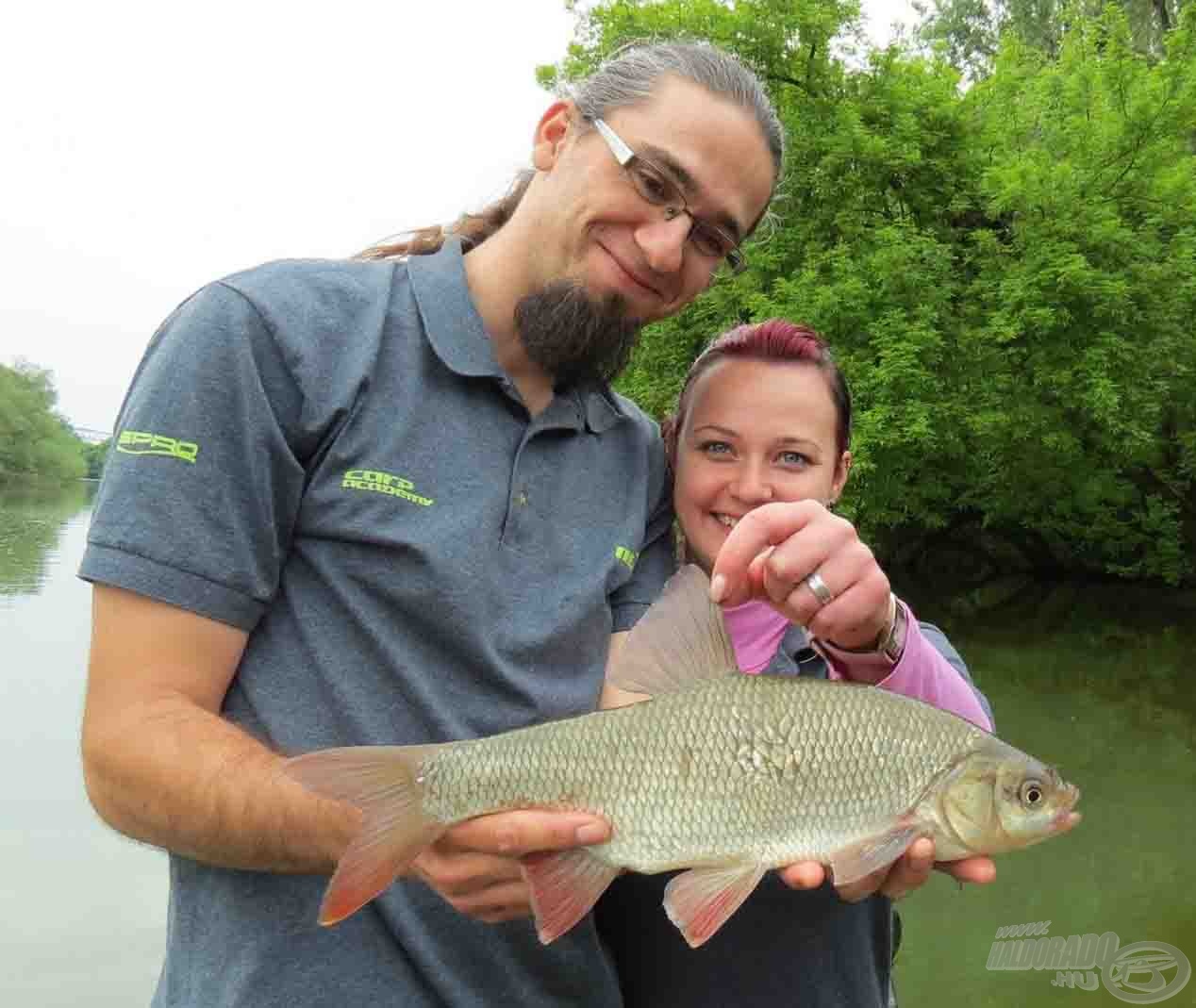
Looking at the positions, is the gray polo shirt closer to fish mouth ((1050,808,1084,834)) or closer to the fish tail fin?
the fish tail fin

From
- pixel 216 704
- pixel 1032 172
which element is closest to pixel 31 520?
pixel 1032 172

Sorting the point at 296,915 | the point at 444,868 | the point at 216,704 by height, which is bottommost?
the point at 296,915

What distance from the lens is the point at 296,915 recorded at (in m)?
1.92

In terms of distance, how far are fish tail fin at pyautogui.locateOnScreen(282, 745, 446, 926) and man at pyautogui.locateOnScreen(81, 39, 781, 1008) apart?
9 cm

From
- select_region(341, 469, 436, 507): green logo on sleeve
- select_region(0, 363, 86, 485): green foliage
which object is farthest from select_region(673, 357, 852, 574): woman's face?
select_region(0, 363, 86, 485): green foliage

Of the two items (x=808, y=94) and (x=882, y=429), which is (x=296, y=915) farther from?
(x=808, y=94)

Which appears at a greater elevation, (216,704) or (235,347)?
(235,347)

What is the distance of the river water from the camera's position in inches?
246

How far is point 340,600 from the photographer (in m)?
2.02

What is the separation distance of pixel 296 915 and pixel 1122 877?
23.6 feet

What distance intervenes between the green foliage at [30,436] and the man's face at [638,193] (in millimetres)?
77774

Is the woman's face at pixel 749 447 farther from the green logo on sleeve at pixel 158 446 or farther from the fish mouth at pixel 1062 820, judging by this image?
the green logo on sleeve at pixel 158 446

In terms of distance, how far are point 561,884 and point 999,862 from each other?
6.74 meters

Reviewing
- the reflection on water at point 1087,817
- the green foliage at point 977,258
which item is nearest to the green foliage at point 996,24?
the green foliage at point 977,258
